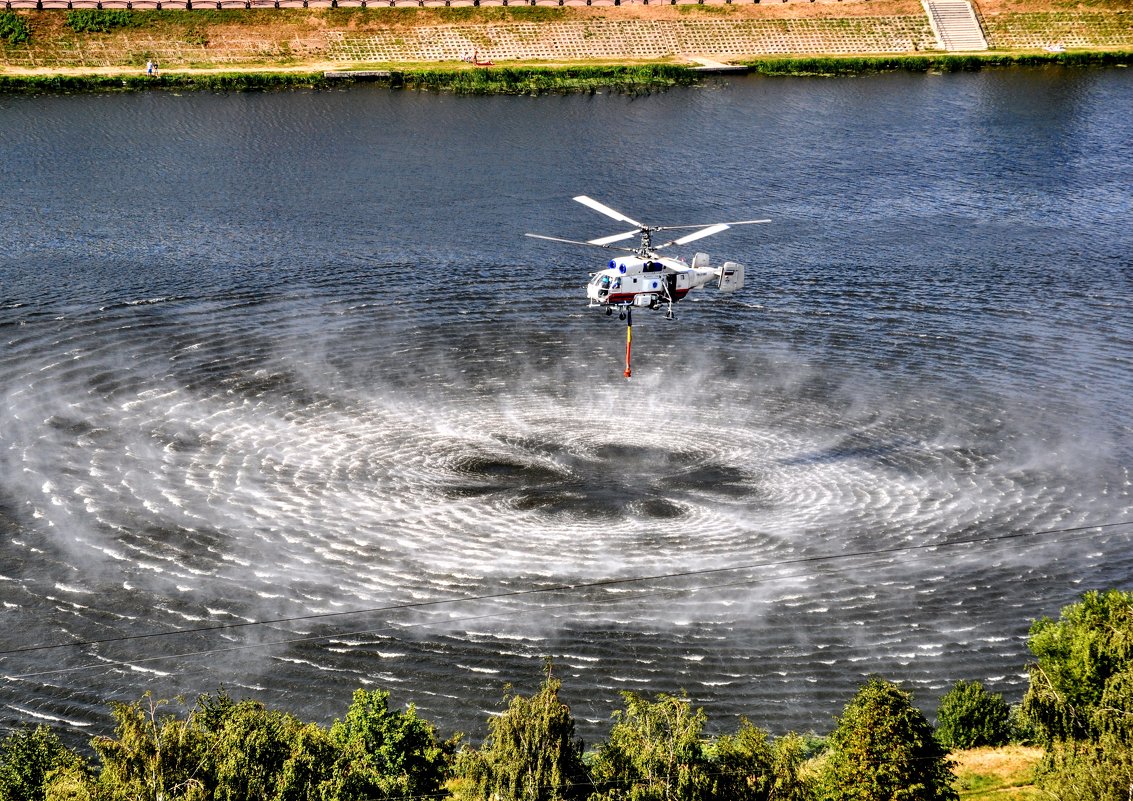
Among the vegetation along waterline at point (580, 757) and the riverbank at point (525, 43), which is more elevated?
the riverbank at point (525, 43)

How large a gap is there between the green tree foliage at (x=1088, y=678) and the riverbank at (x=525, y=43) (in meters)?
102

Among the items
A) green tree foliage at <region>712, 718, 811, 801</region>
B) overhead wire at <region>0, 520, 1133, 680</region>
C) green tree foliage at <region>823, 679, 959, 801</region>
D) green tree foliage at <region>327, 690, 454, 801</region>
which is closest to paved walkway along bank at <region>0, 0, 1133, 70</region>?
overhead wire at <region>0, 520, 1133, 680</region>

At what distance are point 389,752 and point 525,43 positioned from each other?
11659cm

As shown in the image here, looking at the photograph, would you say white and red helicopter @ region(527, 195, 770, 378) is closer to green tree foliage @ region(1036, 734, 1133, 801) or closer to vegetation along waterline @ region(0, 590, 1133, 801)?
vegetation along waterline @ region(0, 590, 1133, 801)

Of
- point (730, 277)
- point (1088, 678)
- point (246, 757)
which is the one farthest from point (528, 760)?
point (730, 277)

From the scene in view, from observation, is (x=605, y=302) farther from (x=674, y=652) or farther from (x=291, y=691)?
(x=291, y=691)

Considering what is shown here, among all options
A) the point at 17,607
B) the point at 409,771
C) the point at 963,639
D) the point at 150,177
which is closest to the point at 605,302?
the point at 963,639

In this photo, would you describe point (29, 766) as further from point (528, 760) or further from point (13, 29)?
point (13, 29)

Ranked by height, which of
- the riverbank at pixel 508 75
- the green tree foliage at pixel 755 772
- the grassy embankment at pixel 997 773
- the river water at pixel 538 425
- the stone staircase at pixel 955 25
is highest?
the stone staircase at pixel 955 25

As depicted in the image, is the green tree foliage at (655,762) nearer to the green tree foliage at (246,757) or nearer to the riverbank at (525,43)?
the green tree foliage at (246,757)

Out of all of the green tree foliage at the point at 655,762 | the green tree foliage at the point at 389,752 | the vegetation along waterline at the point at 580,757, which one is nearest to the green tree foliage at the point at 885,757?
the vegetation along waterline at the point at 580,757

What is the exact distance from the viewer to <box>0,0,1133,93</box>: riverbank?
5039 inches

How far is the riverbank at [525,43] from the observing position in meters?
128

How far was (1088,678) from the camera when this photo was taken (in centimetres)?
3606
